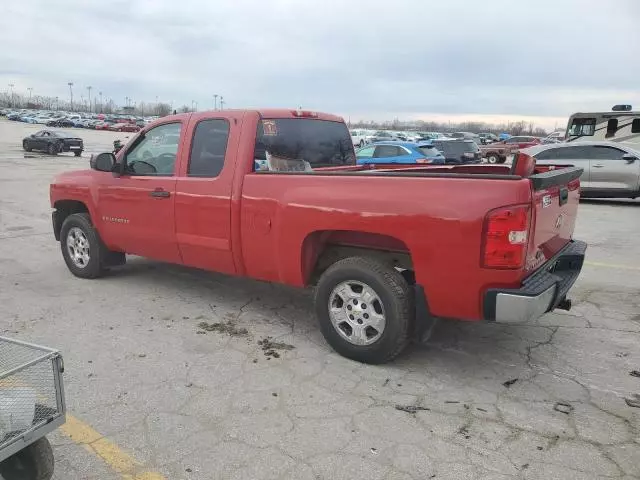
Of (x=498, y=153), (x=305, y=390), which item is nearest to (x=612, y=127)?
(x=498, y=153)

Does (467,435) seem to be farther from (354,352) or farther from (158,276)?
(158,276)

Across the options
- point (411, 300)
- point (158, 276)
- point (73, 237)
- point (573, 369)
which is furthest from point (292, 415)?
point (73, 237)

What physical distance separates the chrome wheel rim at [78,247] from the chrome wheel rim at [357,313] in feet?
11.3

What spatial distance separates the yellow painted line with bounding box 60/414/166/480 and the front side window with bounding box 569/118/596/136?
18.1 m

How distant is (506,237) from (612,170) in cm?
1230

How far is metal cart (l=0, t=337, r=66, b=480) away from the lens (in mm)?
2248

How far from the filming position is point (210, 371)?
3.94 meters

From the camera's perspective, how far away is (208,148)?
4.90 m

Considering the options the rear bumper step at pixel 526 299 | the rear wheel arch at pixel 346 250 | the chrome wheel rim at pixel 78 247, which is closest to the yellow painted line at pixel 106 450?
the rear wheel arch at pixel 346 250

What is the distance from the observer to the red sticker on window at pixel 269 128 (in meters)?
4.75

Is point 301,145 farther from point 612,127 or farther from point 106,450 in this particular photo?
point 612,127

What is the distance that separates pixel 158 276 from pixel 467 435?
439 centimetres

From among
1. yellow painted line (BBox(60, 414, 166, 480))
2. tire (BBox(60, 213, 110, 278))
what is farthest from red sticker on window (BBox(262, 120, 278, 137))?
yellow painted line (BBox(60, 414, 166, 480))

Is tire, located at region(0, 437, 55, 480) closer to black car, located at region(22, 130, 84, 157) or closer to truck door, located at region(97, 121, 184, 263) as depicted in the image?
truck door, located at region(97, 121, 184, 263)
